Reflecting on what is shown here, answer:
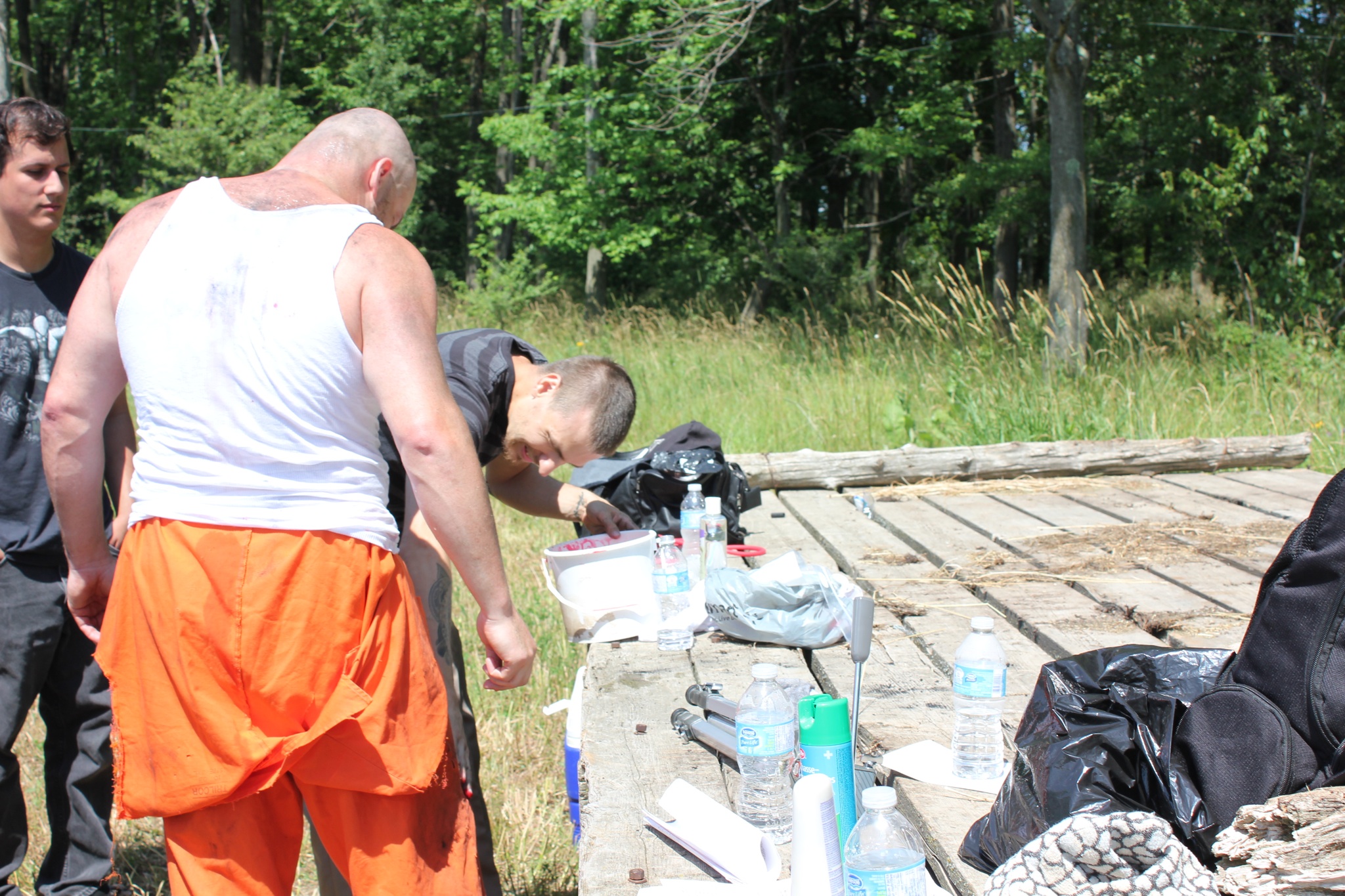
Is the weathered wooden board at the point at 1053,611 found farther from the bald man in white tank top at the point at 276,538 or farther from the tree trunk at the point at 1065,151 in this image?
the tree trunk at the point at 1065,151

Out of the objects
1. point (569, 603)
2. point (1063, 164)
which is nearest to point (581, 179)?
point (1063, 164)

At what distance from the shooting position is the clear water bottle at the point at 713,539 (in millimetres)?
Result: 3684

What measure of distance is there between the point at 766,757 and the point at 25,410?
7.56 feet

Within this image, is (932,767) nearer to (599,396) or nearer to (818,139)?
(599,396)

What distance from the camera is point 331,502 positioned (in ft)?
6.10

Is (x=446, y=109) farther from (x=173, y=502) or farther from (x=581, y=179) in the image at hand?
(x=173, y=502)

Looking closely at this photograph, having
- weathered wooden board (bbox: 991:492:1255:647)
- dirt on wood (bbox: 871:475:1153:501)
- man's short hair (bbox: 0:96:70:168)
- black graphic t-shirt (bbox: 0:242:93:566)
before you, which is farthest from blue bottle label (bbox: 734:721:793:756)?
dirt on wood (bbox: 871:475:1153:501)

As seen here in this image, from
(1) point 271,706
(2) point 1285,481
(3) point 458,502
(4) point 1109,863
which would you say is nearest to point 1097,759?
(4) point 1109,863

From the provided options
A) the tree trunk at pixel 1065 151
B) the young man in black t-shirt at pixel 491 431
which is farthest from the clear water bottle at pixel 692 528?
the tree trunk at pixel 1065 151

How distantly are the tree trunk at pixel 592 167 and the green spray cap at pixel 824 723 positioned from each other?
13.8 metres

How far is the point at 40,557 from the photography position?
2881 millimetres

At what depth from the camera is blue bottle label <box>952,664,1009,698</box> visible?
85.0 inches

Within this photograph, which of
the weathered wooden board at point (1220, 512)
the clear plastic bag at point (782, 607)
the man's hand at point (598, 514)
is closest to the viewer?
the clear plastic bag at point (782, 607)

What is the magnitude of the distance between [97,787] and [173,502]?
165 cm
